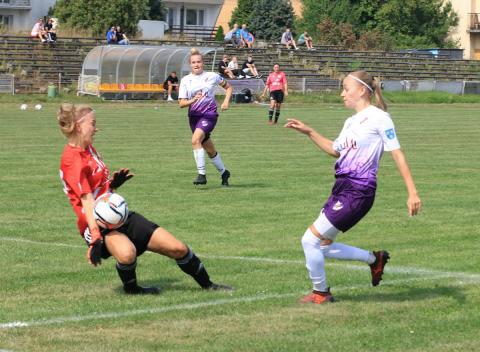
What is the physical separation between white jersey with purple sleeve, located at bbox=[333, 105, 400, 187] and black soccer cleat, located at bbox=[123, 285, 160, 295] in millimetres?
1789

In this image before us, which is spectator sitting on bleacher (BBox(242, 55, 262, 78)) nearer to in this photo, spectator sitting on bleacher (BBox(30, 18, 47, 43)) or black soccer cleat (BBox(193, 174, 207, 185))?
spectator sitting on bleacher (BBox(30, 18, 47, 43))

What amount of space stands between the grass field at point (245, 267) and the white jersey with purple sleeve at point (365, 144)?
3.29 ft

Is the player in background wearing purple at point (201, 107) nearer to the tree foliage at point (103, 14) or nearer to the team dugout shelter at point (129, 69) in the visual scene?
the team dugout shelter at point (129, 69)

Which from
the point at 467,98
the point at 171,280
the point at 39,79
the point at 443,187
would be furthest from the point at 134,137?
the point at 467,98

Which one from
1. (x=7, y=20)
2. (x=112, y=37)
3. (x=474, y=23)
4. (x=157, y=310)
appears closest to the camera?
(x=157, y=310)

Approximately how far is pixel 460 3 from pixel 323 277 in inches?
3655

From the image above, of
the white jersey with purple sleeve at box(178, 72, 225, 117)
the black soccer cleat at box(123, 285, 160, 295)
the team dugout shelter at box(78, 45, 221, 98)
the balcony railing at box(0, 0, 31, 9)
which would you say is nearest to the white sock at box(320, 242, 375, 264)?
the black soccer cleat at box(123, 285, 160, 295)

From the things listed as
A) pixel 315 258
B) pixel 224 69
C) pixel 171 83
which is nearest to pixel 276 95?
pixel 224 69

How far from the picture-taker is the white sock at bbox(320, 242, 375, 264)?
859cm

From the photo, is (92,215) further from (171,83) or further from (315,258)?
(171,83)

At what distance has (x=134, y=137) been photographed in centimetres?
2823

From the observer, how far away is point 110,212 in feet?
28.3

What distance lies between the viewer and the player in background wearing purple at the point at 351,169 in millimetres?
8422

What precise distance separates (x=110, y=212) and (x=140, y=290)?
751 millimetres
